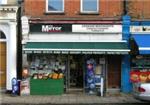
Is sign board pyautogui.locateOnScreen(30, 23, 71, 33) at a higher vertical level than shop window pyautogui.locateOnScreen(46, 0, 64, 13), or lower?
lower

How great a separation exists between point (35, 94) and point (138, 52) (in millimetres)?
5771

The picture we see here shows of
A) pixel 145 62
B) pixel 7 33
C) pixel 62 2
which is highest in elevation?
pixel 62 2

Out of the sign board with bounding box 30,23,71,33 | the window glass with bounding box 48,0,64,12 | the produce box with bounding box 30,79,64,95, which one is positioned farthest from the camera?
the window glass with bounding box 48,0,64,12

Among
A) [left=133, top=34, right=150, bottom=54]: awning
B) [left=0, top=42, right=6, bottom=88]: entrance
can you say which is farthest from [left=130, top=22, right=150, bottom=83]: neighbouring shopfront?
[left=0, top=42, right=6, bottom=88]: entrance

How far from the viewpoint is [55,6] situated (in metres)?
25.6

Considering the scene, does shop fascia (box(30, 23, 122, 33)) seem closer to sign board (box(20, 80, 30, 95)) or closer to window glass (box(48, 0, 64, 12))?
window glass (box(48, 0, 64, 12))

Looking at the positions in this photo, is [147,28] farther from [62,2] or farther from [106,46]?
[62,2]

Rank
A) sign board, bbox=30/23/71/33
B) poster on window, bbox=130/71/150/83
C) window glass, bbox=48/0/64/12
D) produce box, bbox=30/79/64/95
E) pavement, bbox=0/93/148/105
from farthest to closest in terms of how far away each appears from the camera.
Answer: window glass, bbox=48/0/64/12 → sign board, bbox=30/23/71/33 → produce box, bbox=30/79/64/95 → poster on window, bbox=130/71/150/83 → pavement, bbox=0/93/148/105

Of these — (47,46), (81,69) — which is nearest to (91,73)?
(81,69)

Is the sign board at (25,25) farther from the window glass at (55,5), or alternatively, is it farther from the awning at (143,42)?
the awning at (143,42)

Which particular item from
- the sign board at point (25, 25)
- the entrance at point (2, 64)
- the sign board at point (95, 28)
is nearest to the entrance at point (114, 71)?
the sign board at point (95, 28)

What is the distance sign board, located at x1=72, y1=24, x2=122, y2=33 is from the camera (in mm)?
25000

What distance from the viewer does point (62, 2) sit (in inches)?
1005

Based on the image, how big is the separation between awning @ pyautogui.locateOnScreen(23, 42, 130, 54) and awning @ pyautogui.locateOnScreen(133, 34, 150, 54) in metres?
0.66
